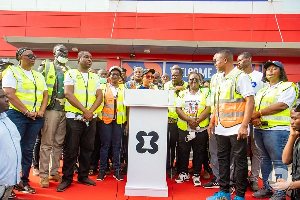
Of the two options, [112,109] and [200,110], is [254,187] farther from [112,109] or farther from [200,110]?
[112,109]

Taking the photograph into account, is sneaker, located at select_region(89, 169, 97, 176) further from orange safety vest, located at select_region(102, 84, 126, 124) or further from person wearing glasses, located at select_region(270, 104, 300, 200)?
person wearing glasses, located at select_region(270, 104, 300, 200)

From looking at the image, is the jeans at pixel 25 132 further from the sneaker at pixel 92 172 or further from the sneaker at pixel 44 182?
the sneaker at pixel 92 172

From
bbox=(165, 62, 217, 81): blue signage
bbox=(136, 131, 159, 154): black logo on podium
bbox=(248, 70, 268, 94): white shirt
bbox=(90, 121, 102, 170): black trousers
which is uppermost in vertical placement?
bbox=(165, 62, 217, 81): blue signage

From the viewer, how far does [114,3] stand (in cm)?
1011

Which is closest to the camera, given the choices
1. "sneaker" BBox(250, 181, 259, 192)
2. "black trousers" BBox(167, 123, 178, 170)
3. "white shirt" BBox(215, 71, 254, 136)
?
"white shirt" BBox(215, 71, 254, 136)

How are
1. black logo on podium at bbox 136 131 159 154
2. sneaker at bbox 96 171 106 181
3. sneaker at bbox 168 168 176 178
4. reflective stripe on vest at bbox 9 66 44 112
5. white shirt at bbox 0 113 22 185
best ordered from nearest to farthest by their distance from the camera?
1. white shirt at bbox 0 113 22 185
2. black logo on podium at bbox 136 131 159 154
3. reflective stripe on vest at bbox 9 66 44 112
4. sneaker at bbox 96 171 106 181
5. sneaker at bbox 168 168 176 178

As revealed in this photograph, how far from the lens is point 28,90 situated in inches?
156

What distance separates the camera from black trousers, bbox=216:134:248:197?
136 inches

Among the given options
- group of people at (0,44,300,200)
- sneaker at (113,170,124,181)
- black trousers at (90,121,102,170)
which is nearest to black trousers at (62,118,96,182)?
group of people at (0,44,300,200)

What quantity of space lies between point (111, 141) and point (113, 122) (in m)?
0.34

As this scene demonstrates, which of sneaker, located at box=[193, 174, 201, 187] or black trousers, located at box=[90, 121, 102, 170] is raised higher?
black trousers, located at box=[90, 121, 102, 170]

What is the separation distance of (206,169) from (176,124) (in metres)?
0.98

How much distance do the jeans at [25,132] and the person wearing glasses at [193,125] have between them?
2.24 meters

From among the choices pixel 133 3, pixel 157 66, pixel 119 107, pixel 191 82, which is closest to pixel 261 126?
pixel 191 82
